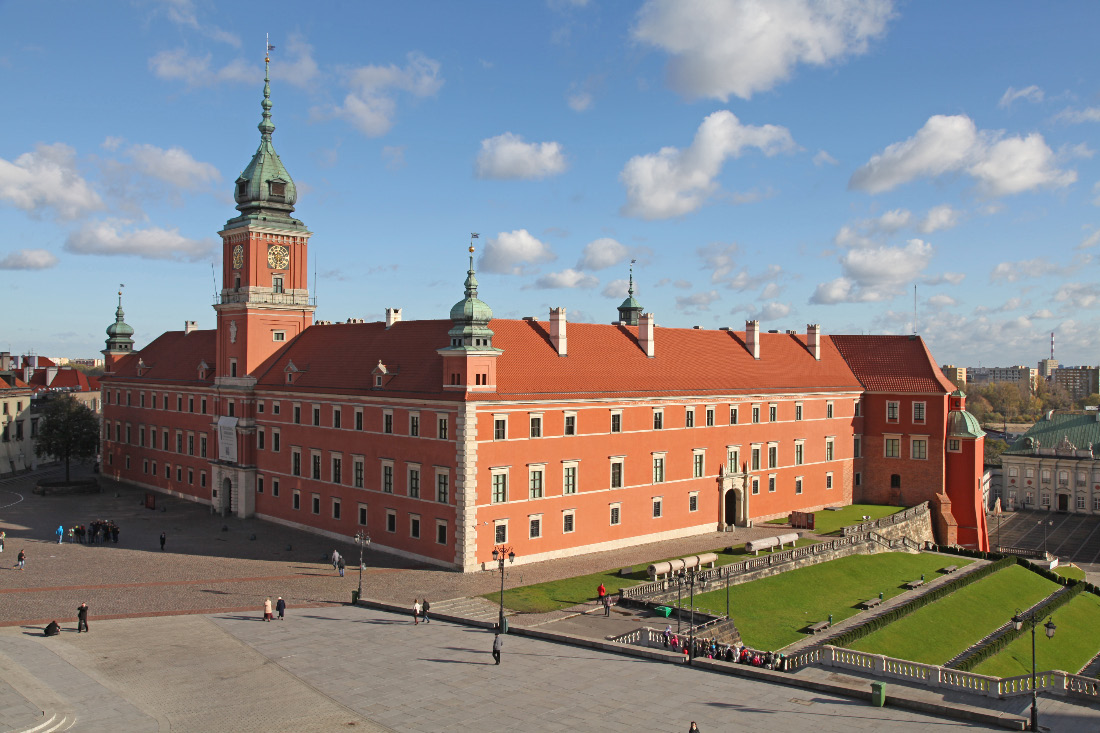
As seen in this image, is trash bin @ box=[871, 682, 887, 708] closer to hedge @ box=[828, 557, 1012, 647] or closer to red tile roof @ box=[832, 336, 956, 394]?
hedge @ box=[828, 557, 1012, 647]

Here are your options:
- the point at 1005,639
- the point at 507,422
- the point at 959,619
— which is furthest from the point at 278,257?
the point at 1005,639

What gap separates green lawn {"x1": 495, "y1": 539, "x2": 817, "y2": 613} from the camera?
40.8 m

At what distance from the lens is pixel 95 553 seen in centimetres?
5181

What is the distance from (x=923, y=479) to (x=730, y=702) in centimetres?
5053

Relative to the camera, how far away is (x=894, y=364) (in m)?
74.9

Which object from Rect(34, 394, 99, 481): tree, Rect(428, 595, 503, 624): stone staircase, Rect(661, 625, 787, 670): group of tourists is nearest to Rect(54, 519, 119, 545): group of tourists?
Rect(428, 595, 503, 624): stone staircase

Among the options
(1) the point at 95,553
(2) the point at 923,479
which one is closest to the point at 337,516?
(1) the point at 95,553

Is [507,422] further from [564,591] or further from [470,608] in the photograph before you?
[470,608]

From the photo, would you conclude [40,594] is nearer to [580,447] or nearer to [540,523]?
[540,523]

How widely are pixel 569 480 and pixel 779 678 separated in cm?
2289

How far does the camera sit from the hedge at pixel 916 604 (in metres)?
40.9

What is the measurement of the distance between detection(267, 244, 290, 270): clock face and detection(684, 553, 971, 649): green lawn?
4039cm

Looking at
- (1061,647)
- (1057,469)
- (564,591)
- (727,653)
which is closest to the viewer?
(727,653)

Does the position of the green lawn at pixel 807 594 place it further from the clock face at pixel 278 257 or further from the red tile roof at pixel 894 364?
the clock face at pixel 278 257
